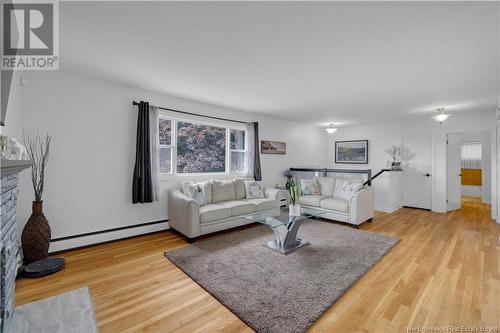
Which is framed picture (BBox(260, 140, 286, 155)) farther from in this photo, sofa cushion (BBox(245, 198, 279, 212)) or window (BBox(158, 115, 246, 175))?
sofa cushion (BBox(245, 198, 279, 212))

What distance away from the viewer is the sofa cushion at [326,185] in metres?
4.96

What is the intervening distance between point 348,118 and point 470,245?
3.64 m

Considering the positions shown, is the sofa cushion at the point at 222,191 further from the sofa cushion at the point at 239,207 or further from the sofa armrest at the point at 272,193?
the sofa armrest at the point at 272,193

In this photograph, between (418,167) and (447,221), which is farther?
(418,167)

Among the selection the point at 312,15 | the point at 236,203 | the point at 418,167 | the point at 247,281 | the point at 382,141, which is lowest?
the point at 247,281

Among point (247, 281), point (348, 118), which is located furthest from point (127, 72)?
point (348, 118)

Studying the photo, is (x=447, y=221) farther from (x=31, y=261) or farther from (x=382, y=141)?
(x=31, y=261)

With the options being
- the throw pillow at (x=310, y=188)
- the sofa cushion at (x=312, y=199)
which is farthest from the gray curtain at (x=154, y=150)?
the throw pillow at (x=310, y=188)

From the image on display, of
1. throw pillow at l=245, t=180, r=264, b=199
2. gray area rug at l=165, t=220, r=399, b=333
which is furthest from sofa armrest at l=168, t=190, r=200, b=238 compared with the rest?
throw pillow at l=245, t=180, r=264, b=199

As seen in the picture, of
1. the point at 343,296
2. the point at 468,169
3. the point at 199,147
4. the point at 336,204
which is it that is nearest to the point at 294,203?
the point at 336,204

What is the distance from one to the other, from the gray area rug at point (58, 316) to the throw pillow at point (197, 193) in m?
1.88

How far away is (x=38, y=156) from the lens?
2811mm

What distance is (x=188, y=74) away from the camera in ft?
9.78

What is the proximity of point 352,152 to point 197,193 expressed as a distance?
18.0 ft
